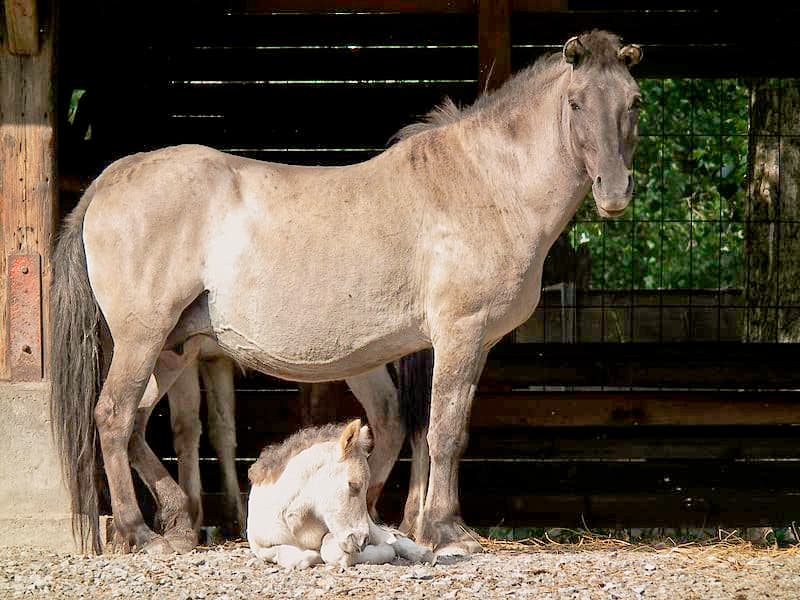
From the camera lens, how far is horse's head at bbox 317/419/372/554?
538 cm

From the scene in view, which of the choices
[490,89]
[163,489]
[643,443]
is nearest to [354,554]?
[163,489]

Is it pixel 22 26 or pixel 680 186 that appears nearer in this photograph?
pixel 22 26

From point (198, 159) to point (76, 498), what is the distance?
6.40ft

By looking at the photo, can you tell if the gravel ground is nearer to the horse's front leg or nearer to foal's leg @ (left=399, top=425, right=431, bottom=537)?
the horse's front leg

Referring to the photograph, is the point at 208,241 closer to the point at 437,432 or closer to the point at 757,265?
the point at 437,432

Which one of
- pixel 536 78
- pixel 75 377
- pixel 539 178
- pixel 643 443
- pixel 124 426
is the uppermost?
pixel 536 78

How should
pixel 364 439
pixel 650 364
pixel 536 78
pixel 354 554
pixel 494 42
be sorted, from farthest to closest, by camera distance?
pixel 650 364
pixel 494 42
pixel 536 78
pixel 364 439
pixel 354 554

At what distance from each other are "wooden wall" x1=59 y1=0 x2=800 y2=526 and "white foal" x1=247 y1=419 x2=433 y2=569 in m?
2.25

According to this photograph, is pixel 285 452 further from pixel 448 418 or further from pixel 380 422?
pixel 380 422

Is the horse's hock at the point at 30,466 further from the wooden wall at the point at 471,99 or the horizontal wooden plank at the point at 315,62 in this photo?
the horizontal wooden plank at the point at 315,62

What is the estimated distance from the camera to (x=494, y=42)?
7.31 m

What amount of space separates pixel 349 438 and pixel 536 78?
2163mm

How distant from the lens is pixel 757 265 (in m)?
9.80

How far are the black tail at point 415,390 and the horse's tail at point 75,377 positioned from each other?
1742 millimetres
